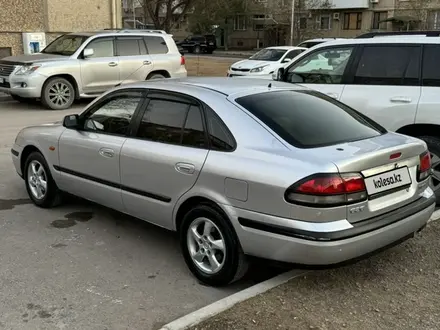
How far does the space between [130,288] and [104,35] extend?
10.7m

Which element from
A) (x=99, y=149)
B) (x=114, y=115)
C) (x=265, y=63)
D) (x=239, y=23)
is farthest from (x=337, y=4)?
(x=99, y=149)

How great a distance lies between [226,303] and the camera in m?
3.59

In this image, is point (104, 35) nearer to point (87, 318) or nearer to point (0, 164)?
point (0, 164)

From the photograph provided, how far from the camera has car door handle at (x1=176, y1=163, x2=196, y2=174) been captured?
4016 mm

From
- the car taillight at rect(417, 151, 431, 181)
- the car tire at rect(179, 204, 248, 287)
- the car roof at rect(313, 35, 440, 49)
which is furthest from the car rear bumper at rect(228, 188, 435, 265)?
the car roof at rect(313, 35, 440, 49)

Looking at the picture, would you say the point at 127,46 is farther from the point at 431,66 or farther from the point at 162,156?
the point at 162,156

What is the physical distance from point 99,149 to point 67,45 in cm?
970

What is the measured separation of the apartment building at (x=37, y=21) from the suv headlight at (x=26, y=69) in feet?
15.5

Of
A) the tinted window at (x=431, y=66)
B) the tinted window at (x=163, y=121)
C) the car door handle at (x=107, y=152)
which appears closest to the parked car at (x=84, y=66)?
the car door handle at (x=107, y=152)

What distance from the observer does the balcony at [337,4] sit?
167 ft

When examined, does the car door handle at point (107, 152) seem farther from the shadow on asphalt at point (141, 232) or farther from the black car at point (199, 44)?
the black car at point (199, 44)

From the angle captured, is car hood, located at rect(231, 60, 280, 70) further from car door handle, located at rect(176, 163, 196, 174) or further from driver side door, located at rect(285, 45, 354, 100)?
car door handle, located at rect(176, 163, 196, 174)

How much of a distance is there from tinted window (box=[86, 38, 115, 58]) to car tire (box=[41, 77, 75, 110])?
103 centimetres

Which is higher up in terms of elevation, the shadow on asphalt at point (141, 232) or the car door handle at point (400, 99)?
the car door handle at point (400, 99)
